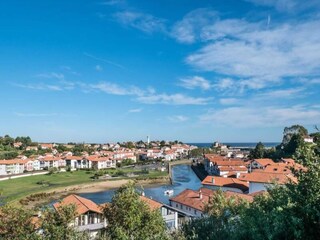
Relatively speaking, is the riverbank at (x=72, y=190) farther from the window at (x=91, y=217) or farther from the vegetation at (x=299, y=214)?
the vegetation at (x=299, y=214)

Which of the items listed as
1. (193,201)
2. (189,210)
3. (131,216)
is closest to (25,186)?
(189,210)

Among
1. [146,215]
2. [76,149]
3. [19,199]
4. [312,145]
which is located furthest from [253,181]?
[76,149]

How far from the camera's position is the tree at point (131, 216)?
21125mm

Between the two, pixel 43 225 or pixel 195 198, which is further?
pixel 195 198

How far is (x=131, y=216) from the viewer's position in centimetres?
2145

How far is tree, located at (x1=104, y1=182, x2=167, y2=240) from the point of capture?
21125 millimetres

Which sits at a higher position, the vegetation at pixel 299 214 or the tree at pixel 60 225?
the vegetation at pixel 299 214

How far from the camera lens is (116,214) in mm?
22172

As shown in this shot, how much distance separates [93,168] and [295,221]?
111 metres

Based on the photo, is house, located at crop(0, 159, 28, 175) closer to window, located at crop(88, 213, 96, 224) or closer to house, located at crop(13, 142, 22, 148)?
house, located at crop(13, 142, 22, 148)

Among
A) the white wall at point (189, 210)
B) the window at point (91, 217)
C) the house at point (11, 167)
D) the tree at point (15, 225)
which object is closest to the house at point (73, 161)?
the house at point (11, 167)

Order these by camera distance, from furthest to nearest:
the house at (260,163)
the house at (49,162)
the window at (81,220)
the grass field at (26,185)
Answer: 1. the house at (49,162)
2. the house at (260,163)
3. the grass field at (26,185)
4. the window at (81,220)

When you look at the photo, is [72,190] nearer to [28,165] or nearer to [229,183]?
[229,183]

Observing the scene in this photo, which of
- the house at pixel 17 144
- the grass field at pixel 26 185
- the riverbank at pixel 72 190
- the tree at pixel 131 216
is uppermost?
the house at pixel 17 144
